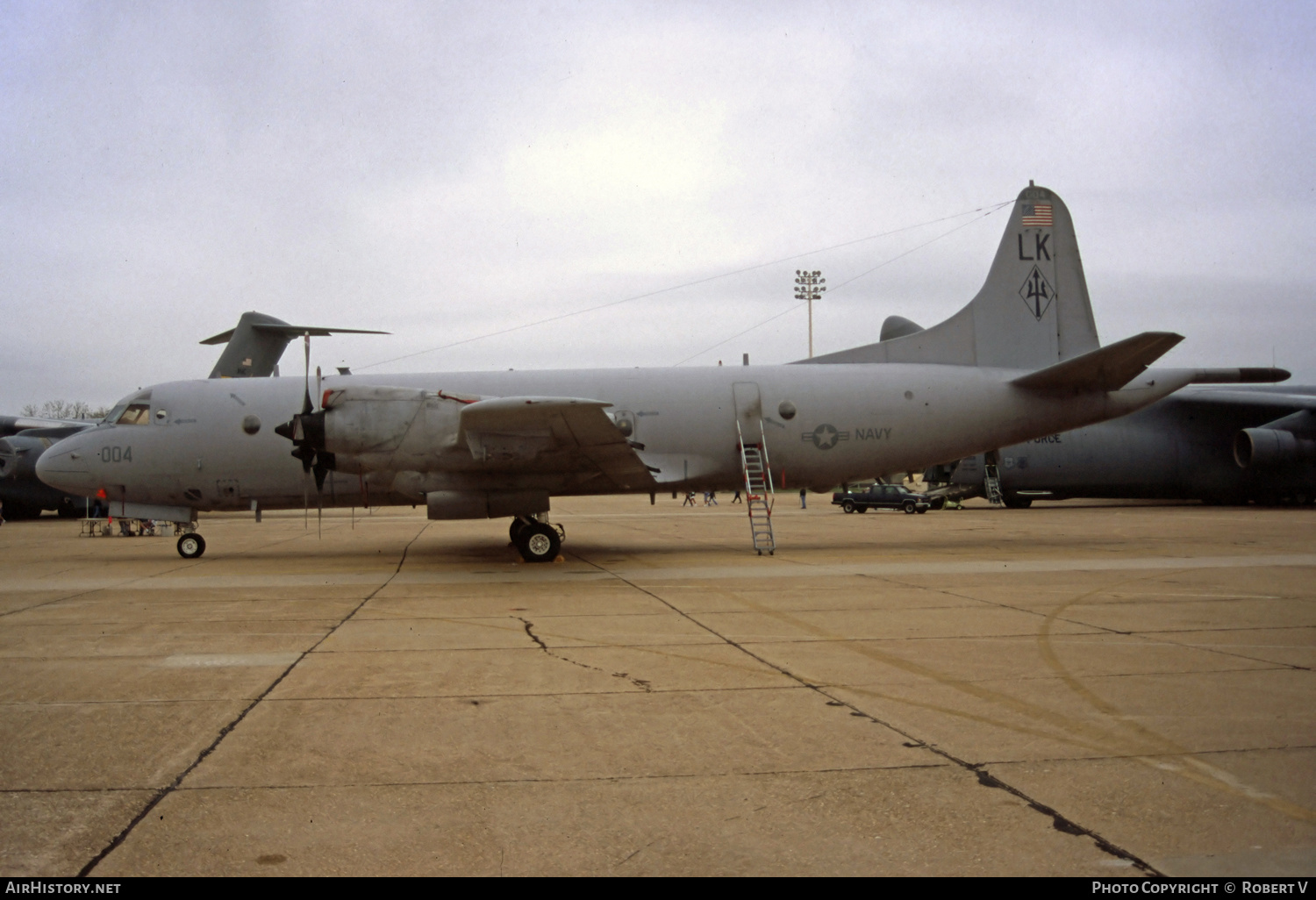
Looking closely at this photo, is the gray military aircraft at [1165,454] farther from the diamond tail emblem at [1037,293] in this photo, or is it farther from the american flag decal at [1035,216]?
the american flag decal at [1035,216]

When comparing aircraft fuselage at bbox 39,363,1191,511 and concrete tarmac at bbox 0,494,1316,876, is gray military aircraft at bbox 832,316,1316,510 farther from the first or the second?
concrete tarmac at bbox 0,494,1316,876

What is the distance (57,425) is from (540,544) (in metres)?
26.6

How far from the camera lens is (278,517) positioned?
1569 inches

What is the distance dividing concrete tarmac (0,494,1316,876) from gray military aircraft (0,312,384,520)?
19361 millimetres

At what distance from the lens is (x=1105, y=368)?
1753cm

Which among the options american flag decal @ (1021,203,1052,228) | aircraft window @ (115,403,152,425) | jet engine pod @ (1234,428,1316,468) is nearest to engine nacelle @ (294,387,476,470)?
aircraft window @ (115,403,152,425)

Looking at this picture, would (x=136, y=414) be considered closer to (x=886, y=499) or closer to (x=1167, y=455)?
(x=886, y=499)

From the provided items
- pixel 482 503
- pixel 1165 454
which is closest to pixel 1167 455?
pixel 1165 454

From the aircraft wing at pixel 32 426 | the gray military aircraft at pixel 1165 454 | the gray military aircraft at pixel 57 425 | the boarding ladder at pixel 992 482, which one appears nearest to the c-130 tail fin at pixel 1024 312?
the gray military aircraft at pixel 1165 454

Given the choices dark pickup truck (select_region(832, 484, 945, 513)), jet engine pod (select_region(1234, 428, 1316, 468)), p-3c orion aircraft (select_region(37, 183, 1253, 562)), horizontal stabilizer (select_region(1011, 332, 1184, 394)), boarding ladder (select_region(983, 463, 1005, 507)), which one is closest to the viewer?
horizontal stabilizer (select_region(1011, 332, 1184, 394))

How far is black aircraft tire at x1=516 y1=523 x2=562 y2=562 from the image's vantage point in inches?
647

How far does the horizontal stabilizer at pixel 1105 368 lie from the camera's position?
645 inches
